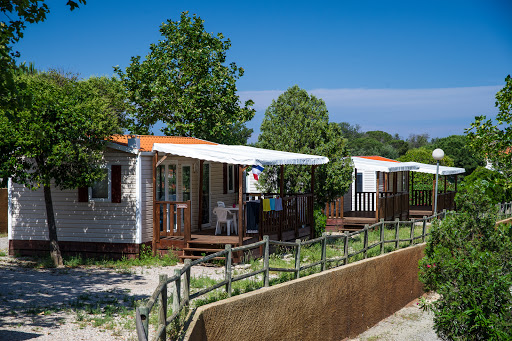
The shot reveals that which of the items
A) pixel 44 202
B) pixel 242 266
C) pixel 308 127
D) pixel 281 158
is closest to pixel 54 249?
pixel 44 202

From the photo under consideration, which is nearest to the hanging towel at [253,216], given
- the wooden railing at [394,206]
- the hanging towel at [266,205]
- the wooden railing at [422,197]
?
the hanging towel at [266,205]

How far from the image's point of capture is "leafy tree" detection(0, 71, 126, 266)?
40.4 feet

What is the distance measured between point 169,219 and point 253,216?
2152mm

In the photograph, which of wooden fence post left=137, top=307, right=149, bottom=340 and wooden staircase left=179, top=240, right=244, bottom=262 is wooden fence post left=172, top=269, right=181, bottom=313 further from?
wooden staircase left=179, top=240, right=244, bottom=262

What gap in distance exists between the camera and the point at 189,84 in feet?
84.2

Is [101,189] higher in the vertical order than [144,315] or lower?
higher

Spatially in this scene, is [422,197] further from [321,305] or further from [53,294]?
[53,294]

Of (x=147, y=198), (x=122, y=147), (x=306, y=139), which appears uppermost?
(x=306, y=139)

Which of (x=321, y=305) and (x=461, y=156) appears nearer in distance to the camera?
(x=321, y=305)

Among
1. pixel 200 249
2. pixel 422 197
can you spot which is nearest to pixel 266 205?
pixel 200 249

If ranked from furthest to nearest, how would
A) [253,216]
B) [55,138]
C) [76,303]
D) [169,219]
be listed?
[169,219]
[253,216]
[55,138]
[76,303]

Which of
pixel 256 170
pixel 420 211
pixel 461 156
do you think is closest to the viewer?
pixel 256 170

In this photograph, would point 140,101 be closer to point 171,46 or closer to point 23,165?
point 171,46

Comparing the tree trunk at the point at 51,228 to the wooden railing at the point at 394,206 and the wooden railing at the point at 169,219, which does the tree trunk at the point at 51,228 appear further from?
the wooden railing at the point at 394,206
